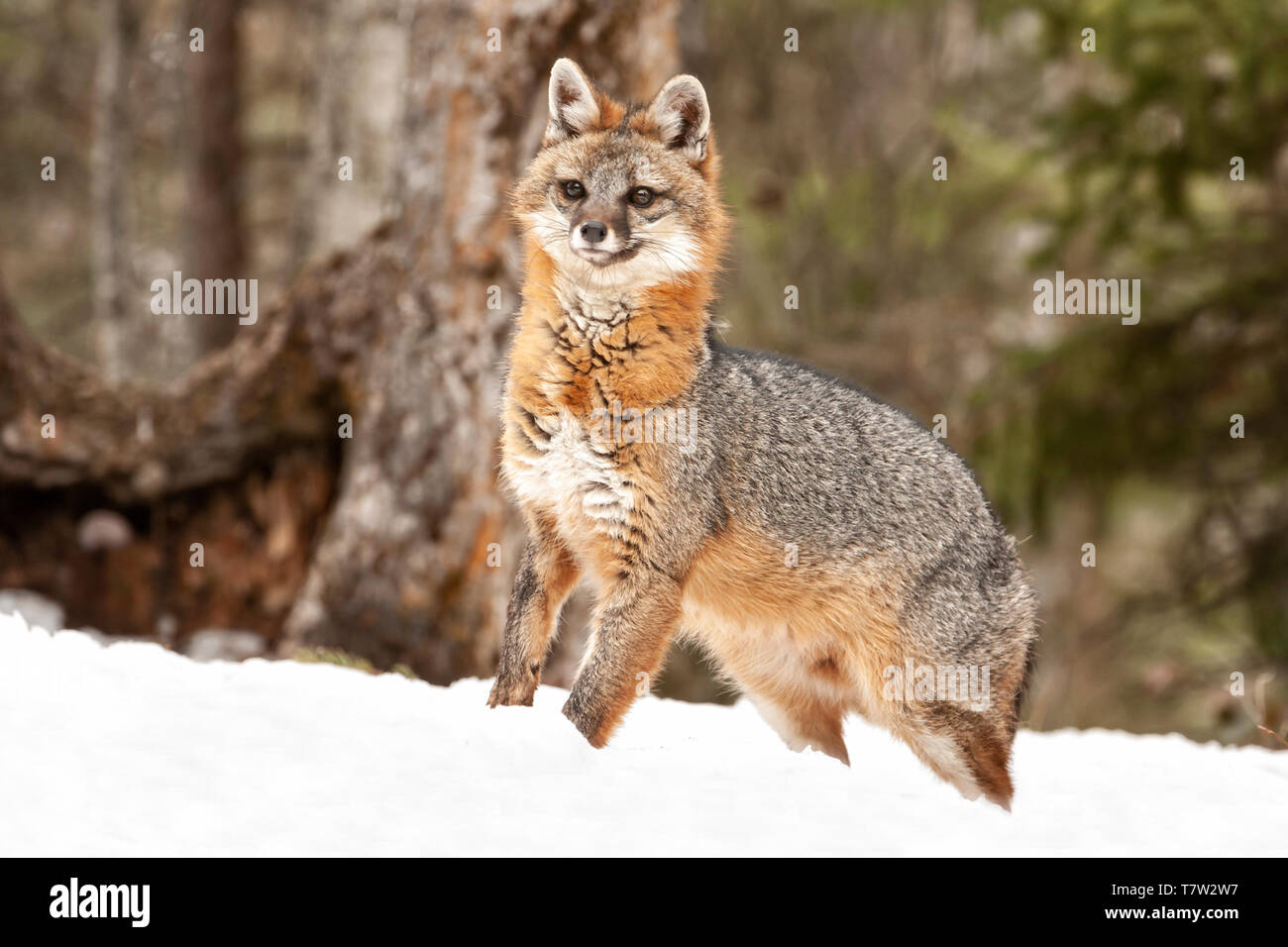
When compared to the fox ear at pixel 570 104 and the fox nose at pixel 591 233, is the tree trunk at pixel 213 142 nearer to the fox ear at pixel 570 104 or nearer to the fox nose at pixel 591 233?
the fox ear at pixel 570 104

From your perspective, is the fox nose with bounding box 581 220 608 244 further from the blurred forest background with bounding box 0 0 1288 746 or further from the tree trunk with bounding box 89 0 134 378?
the tree trunk with bounding box 89 0 134 378

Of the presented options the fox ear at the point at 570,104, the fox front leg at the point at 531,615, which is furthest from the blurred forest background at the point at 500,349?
the fox front leg at the point at 531,615

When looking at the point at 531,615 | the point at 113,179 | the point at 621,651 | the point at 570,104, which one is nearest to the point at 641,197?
the point at 570,104

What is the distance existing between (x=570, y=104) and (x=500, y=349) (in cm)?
230

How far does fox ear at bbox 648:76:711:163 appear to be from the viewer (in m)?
5.30

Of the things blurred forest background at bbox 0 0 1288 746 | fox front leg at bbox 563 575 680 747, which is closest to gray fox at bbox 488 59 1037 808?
fox front leg at bbox 563 575 680 747

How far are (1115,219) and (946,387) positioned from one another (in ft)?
22.2

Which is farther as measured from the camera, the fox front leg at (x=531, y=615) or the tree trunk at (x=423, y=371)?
the tree trunk at (x=423, y=371)

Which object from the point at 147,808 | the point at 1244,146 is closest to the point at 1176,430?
the point at 1244,146

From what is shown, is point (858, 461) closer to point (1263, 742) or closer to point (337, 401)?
point (1263, 742)

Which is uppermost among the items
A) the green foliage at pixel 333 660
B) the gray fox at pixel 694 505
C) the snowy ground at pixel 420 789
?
the gray fox at pixel 694 505

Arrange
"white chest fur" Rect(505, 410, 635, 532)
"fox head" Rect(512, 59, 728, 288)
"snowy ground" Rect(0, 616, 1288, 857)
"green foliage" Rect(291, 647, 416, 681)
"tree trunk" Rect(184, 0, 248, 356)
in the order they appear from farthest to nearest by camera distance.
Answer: "tree trunk" Rect(184, 0, 248, 356), "green foliage" Rect(291, 647, 416, 681), "fox head" Rect(512, 59, 728, 288), "white chest fur" Rect(505, 410, 635, 532), "snowy ground" Rect(0, 616, 1288, 857)

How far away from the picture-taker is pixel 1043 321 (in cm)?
1512

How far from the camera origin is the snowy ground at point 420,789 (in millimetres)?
3646
